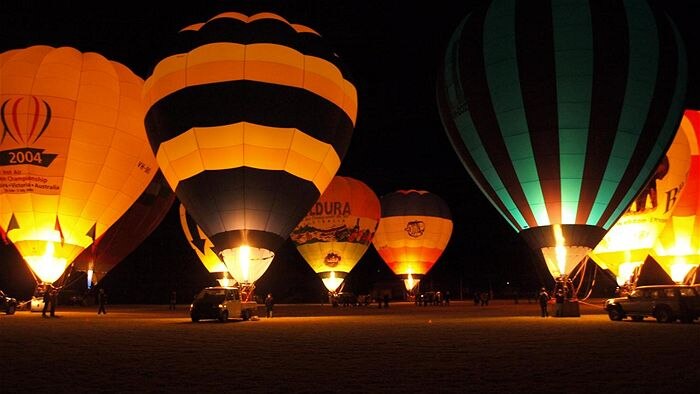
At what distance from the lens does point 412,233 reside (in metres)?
38.6

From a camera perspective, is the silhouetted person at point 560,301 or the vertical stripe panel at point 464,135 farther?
the vertical stripe panel at point 464,135

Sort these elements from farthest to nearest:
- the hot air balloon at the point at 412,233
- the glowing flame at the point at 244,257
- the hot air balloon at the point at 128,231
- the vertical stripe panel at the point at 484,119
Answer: the hot air balloon at the point at 412,233, the hot air balloon at the point at 128,231, the vertical stripe panel at the point at 484,119, the glowing flame at the point at 244,257

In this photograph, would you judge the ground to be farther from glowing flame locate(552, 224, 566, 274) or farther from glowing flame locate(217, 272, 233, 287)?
glowing flame locate(217, 272, 233, 287)

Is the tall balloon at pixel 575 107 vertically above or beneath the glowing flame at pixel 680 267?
above

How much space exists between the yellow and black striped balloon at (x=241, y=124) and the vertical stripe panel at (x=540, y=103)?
5767mm

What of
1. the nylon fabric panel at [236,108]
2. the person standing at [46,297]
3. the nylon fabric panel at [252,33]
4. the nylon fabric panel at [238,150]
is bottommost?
the person standing at [46,297]

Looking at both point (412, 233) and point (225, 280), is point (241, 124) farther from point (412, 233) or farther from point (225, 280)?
point (412, 233)

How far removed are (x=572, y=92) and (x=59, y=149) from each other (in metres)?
15.5

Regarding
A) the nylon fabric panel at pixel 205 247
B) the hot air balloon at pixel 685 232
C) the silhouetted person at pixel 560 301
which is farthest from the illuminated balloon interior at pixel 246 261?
the hot air balloon at pixel 685 232

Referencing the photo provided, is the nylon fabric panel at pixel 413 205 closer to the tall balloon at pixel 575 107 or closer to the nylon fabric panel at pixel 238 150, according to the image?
the tall balloon at pixel 575 107

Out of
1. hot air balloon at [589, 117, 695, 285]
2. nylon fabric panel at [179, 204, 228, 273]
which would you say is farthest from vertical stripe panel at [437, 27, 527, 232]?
nylon fabric panel at [179, 204, 228, 273]

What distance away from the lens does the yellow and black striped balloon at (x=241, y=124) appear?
56.6 ft

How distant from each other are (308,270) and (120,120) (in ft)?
147

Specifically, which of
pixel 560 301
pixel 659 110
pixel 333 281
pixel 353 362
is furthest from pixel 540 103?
pixel 333 281
